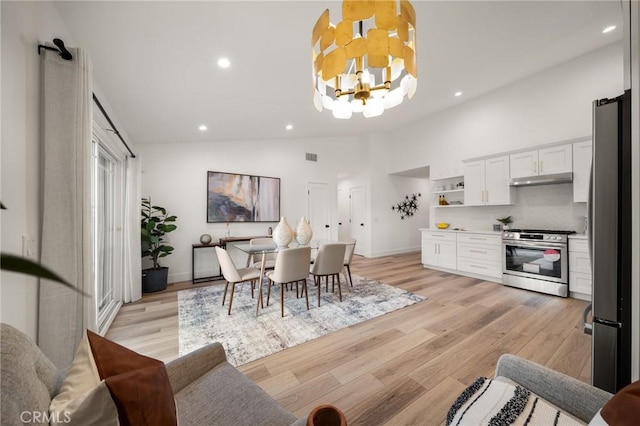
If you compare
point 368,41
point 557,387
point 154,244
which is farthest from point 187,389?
point 154,244

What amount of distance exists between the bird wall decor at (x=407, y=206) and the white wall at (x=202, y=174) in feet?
8.10

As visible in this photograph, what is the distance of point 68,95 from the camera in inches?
56.9

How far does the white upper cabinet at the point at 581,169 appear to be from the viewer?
3.33 metres

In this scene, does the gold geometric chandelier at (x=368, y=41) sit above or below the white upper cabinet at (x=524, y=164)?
above

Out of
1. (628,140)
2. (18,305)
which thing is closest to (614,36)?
(628,140)

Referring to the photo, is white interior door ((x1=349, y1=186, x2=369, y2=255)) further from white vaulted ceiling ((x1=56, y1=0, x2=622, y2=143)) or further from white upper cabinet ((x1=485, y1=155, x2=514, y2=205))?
white vaulted ceiling ((x1=56, y1=0, x2=622, y2=143))

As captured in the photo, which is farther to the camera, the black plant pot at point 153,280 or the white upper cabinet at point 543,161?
the black plant pot at point 153,280

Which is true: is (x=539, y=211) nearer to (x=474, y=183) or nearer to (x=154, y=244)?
(x=474, y=183)

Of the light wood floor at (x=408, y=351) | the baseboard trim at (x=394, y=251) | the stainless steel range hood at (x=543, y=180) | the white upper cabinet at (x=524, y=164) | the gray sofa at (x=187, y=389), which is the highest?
the white upper cabinet at (x=524, y=164)

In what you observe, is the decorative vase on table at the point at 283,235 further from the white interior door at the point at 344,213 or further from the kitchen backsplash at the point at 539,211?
the white interior door at the point at 344,213

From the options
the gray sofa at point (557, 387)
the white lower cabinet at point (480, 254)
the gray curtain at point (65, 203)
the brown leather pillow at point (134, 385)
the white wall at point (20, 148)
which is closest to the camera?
the brown leather pillow at point (134, 385)

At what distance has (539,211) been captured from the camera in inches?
157

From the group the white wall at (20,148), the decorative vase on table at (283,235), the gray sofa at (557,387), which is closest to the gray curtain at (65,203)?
the white wall at (20,148)

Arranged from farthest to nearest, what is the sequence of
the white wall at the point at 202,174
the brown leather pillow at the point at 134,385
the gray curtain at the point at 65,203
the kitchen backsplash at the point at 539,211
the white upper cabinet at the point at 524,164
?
the white wall at the point at 202,174, the white upper cabinet at the point at 524,164, the kitchen backsplash at the point at 539,211, the gray curtain at the point at 65,203, the brown leather pillow at the point at 134,385
